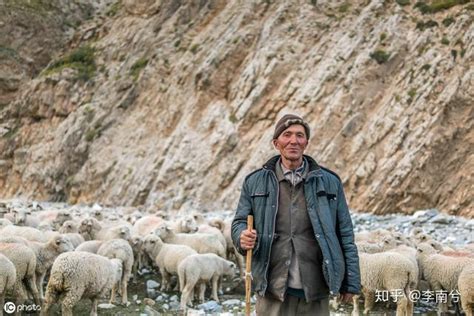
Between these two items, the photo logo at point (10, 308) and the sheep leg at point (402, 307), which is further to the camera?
the sheep leg at point (402, 307)

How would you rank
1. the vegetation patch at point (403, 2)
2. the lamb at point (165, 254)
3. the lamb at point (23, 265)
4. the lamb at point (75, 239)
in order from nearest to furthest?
the lamb at point (23, 265), the lamb at point (165, 254), the lamb at point (75, 239), the vegetation patch at point (403, 2)

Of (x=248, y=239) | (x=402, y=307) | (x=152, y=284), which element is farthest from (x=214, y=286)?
(x=248, y=239)

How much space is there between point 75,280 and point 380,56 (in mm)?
23166

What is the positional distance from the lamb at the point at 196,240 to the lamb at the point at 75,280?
13.6 feet

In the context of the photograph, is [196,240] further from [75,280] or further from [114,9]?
[114,9]

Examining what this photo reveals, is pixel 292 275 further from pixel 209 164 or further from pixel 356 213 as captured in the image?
pixel 209 164

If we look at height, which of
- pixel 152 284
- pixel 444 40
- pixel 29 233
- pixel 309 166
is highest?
pixel 444 40

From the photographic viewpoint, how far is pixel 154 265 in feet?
47.0

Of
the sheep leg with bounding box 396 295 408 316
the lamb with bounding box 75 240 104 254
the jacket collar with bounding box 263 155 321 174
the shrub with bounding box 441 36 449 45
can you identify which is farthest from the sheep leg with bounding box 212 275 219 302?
the shrub with bounding box 441 36 449 45

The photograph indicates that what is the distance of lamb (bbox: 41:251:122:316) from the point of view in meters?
9.17

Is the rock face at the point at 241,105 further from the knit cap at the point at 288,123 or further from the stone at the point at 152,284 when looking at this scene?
the knit cap at the point at 288,123

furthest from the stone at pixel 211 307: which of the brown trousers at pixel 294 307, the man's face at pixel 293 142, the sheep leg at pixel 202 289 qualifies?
the man's face at pixel 293 142

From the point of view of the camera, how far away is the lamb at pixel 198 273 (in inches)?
444

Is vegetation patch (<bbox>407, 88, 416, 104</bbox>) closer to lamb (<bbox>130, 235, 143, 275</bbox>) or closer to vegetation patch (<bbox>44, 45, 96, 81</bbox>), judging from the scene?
lamb (<bbox>130, 235, 143, 275</bbox>)
